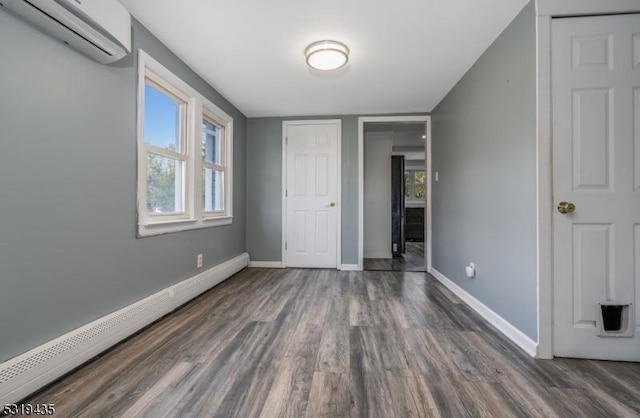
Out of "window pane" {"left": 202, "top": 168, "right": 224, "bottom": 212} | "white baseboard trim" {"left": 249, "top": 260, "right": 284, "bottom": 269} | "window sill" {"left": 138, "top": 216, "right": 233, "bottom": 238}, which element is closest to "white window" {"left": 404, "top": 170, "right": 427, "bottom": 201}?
"white baseboard trim" {"left": 249, "top": 260, "right": 284, "bottom": 269}

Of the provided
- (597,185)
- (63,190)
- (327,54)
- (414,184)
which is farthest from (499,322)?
(414,184)

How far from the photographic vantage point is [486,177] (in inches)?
86.0

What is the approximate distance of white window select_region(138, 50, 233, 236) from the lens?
202cm

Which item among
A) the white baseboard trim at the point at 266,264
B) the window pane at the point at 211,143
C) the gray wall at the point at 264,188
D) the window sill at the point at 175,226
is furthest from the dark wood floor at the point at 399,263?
the window pane at the point at 211,143

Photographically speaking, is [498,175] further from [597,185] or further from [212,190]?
[212,190]

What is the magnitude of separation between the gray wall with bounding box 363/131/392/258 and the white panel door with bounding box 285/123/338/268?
1119mm

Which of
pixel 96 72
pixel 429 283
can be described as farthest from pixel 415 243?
pixel 96 72

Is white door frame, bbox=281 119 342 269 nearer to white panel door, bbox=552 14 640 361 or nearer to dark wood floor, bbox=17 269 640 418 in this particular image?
dark wood floor, bbox=17 269 640 418

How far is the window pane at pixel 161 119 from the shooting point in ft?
7.06

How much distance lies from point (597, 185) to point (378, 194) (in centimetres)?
328

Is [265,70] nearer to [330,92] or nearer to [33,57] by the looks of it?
[330,92]

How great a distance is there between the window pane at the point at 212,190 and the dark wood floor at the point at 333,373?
1.34 meters

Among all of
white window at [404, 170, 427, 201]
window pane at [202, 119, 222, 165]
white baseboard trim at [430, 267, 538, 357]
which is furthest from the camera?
white window at [404, 170, 427, 201]

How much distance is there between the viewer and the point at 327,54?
2164 millimetres
